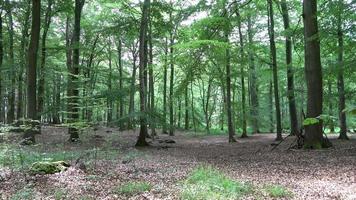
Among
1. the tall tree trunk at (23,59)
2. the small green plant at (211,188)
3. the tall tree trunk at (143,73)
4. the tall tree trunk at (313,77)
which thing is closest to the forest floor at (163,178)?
the small green plant at (211,188)

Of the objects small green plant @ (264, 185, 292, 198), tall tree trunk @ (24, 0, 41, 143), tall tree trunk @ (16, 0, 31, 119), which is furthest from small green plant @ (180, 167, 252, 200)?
tall tree trunk @ (16, 0, 31, 119)

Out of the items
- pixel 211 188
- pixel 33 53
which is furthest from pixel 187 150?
pixel 211 188

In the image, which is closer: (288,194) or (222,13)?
(288,194)

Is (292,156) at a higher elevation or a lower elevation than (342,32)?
lower

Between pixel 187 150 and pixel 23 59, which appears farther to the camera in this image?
pixel 23 59

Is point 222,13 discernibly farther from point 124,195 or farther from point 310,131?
point 124,195

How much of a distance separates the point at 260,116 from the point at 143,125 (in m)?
14.8

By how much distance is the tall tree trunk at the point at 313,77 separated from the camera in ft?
43.5

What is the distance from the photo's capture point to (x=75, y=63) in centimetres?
1906

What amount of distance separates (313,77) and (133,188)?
8.87 meters

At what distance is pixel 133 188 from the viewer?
23.9 ft

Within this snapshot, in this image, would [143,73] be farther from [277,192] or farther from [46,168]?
[277,192]

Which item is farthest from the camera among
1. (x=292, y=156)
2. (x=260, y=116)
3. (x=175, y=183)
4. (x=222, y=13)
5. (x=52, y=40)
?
(x=52, y=40)

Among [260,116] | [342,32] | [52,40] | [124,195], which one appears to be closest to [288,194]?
[124,195]
